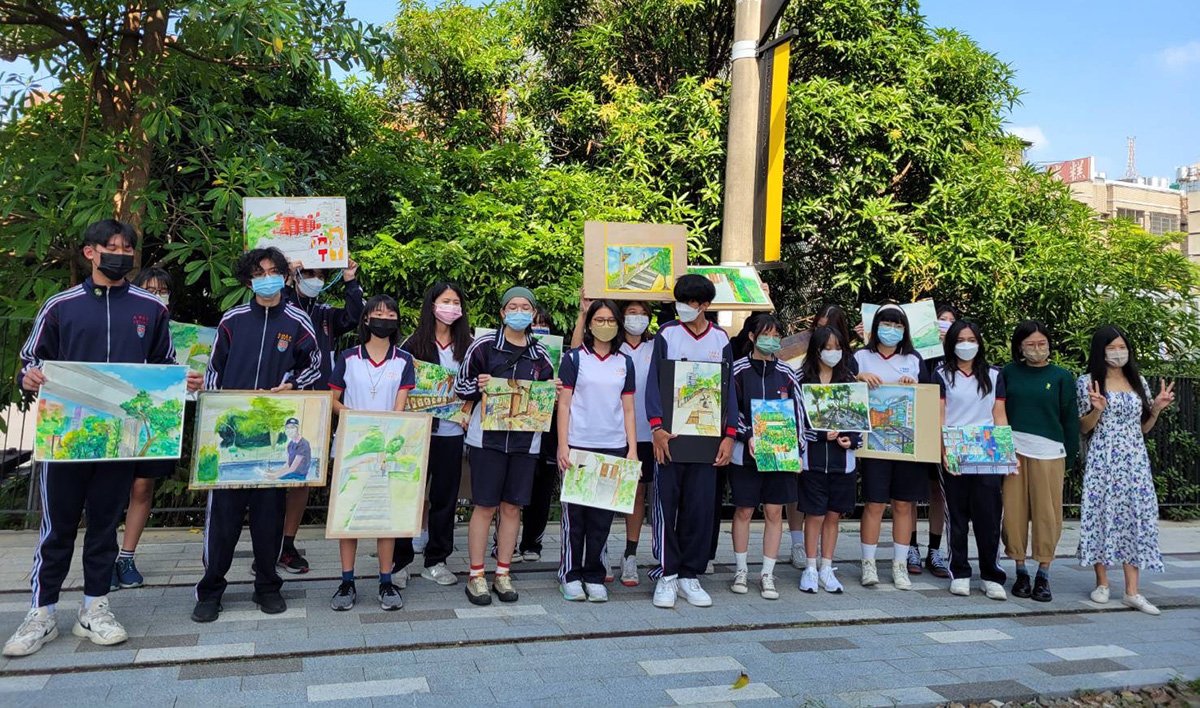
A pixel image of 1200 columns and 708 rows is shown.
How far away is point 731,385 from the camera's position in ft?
18.6

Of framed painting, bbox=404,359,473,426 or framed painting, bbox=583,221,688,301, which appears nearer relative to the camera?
framed painting, bbox=404,359,473,426

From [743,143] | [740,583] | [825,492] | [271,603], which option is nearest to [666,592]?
[740,583]

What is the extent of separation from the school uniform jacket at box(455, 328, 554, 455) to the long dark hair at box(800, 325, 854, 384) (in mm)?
1914

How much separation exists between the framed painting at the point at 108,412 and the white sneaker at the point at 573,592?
247 cm

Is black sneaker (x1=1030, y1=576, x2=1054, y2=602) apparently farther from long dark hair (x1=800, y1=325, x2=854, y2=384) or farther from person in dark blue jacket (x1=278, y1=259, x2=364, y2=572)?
person in dark blue jacket (x1=278, y1=259, x2=364, y2=572)

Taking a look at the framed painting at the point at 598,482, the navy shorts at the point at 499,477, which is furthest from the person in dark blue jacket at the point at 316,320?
the framed painting at the point at 598,482

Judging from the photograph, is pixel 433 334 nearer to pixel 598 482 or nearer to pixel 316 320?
pixel 316 320

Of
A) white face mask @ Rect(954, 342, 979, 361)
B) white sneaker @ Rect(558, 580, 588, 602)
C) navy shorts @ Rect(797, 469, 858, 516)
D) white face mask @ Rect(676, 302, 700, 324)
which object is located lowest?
white sneaker @ Rect(558, 580, 588, 602)

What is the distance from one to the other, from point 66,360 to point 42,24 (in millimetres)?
4033

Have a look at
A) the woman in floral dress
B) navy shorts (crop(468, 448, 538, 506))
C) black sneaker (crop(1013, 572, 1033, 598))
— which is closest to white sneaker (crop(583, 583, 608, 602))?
navy shorts (crop(468, 448, 538, 506))

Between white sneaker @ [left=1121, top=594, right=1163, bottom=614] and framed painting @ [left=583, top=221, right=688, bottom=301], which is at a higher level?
framed painting @ [left=583, top=221, right=688, bottom=301]

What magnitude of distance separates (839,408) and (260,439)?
12.2 feet

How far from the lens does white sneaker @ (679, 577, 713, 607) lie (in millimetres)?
5527

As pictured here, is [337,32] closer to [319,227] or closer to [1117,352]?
[319,227]
